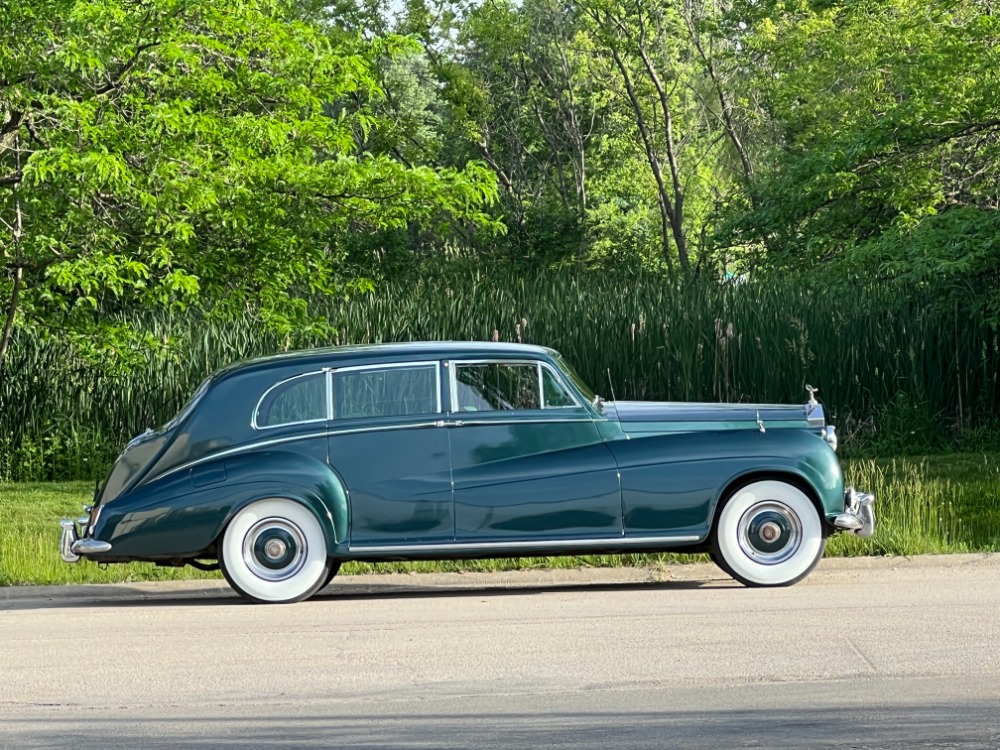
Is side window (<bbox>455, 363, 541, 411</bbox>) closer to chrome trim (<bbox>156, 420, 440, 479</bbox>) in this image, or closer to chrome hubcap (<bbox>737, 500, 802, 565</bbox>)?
chrome trim (<bbox>156, 420, 440, 479</bbox>)

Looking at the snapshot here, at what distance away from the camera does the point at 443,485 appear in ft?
31.2

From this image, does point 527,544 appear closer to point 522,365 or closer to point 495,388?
point 495,388

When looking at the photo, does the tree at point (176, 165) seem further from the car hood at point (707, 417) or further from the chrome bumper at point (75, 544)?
the car hood at point (707, 417)

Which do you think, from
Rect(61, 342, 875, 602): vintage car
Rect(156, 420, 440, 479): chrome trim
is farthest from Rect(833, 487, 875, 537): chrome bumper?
Rect(156, 420, 440, 479): chrome trim

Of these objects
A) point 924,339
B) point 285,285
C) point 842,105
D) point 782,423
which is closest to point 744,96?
point 842,105

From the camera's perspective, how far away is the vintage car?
946cm

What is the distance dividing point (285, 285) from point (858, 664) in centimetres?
1097

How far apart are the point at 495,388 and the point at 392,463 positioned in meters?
0.81

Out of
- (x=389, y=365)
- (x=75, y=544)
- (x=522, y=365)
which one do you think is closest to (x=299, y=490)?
(x=389, y=365)

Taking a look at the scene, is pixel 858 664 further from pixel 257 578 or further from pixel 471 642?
pixel 257 578

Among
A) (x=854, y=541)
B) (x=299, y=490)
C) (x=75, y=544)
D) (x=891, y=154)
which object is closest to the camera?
(x=299, y=490)

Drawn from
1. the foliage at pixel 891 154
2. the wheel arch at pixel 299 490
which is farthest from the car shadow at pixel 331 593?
the foliage at pixel 891 154

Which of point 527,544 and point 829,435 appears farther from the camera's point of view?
point 829,435

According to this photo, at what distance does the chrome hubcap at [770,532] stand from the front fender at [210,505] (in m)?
2.46
